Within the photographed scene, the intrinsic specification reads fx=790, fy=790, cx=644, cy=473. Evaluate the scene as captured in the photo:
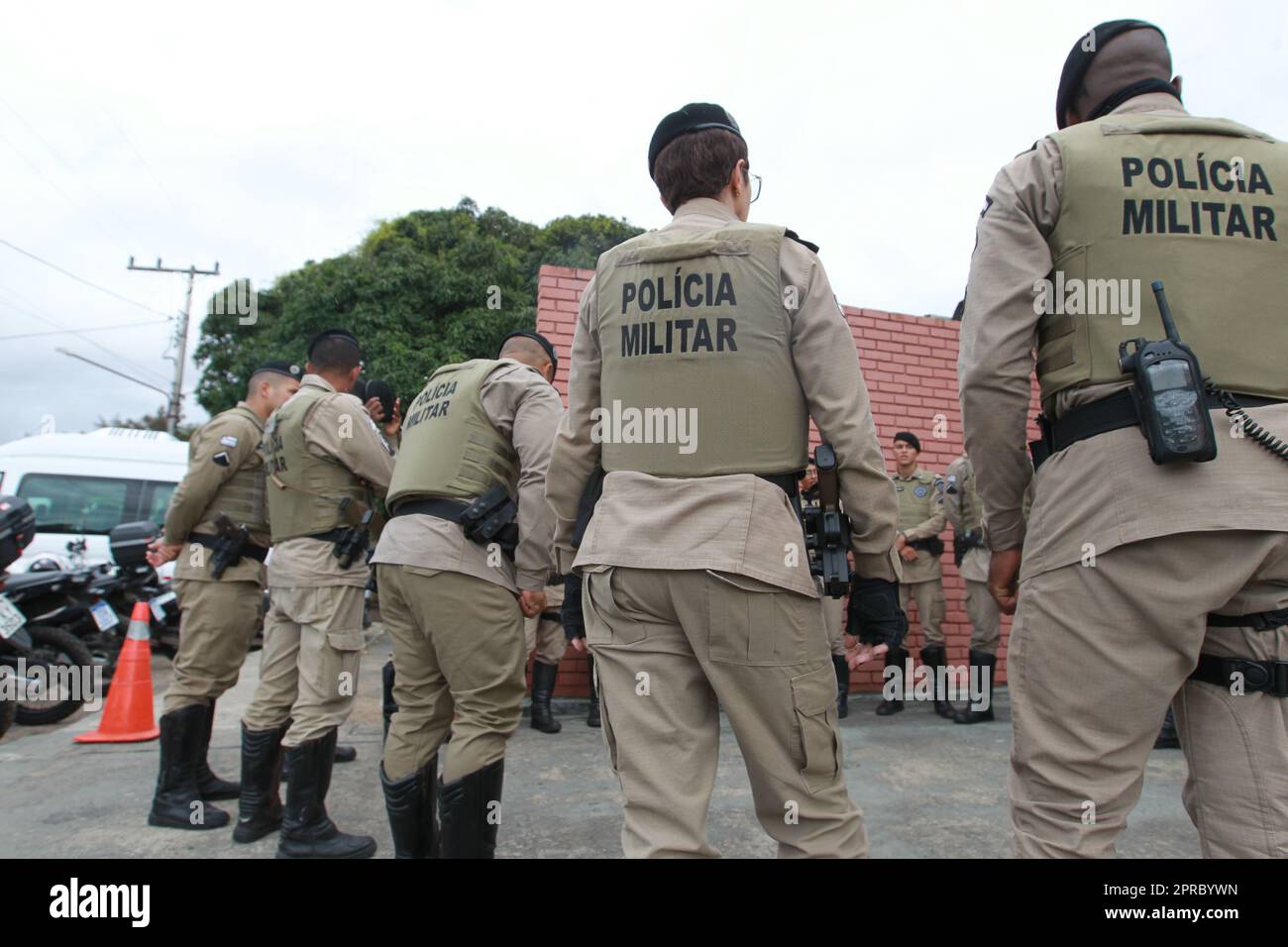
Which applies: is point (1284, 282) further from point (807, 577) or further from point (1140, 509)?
point (807, 577)

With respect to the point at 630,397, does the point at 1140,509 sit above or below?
below

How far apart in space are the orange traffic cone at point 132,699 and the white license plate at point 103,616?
61.1 inches

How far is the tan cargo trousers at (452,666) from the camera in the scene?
241 cm

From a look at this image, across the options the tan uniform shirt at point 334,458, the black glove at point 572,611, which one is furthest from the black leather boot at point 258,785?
the black glove at point 572,611

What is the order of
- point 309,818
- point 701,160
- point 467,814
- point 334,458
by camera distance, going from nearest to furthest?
1. point 701,160
2. point 467,814
3. point 309,818
4. point 334,458

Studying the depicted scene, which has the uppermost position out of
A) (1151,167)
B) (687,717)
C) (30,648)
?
(1151,167)

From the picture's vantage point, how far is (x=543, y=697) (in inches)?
177

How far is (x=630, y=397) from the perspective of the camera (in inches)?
69.0

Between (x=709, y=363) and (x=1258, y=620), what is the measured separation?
1.09 m

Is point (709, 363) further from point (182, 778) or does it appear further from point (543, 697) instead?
point (543, 697)

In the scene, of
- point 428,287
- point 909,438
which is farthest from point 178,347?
point 909,438

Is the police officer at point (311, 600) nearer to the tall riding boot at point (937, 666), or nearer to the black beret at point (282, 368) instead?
the black beret at point (282, 368)
